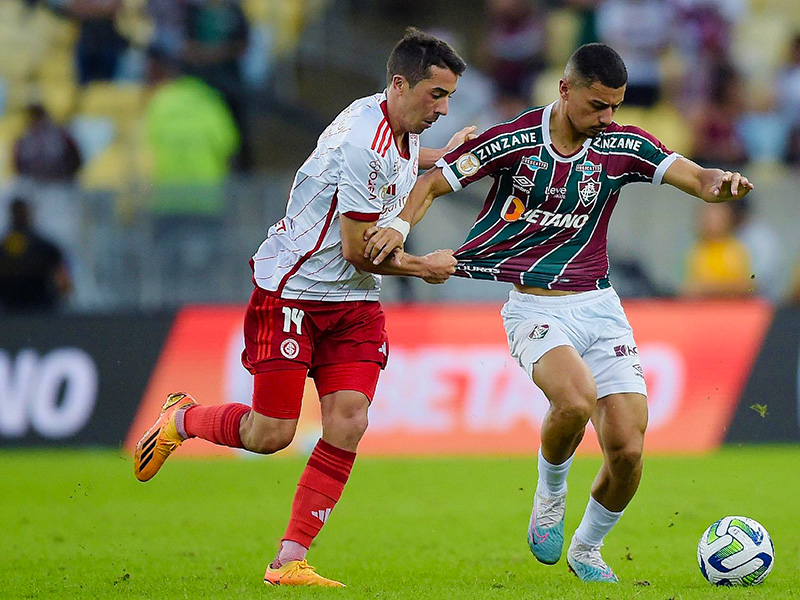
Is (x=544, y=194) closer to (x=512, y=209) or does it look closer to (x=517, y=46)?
(x=512, y=209)

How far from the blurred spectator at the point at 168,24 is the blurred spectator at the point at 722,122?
20.0 ft

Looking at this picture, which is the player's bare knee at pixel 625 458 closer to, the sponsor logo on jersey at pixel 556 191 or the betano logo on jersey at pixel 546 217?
the betano logo on jersey at pixel 546 217

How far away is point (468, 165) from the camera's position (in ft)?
21.6

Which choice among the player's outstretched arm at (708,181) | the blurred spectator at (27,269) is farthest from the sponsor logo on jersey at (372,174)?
the blurred spectator at (27,269)

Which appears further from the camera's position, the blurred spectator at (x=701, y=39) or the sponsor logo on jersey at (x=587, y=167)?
the blurred spectator at (x=701, y=39)

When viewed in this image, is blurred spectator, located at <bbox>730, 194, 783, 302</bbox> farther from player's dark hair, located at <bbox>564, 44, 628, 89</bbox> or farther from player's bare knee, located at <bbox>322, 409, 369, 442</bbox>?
player's bare knee, located at <bbox>322, 409, 369, 442</bbox>

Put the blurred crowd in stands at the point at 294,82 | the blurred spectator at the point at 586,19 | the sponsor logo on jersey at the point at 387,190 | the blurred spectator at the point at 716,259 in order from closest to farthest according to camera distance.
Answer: the sponsor logo on jersey at the point at 387,190 → the blurred spectator at the point at 716,259 → the blurred crowd in stands at the point at 294,82 → the blurred spectator at the point at 586,19

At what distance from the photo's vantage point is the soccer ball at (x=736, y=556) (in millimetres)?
6148

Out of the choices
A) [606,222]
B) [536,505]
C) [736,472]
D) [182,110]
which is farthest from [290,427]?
[182,110]

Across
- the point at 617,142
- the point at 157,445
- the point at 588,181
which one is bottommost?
the point at 157,445

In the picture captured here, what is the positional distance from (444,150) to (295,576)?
2.33 metres

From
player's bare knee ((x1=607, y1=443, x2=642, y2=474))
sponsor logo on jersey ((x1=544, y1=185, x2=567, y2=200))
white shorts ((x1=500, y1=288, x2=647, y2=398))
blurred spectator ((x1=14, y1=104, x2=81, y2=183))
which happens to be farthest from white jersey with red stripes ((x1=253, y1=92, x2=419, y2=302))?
blurred spectator ((x1=14, y1=104, x2=81, y2=183))

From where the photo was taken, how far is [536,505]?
22.2 ft

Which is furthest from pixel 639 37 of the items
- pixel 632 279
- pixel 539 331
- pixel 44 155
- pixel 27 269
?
pixel 539 331
